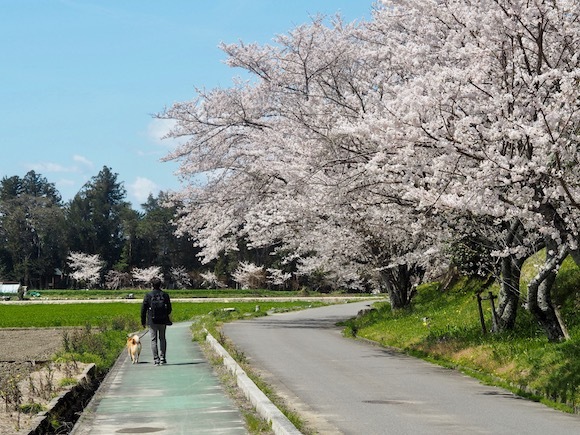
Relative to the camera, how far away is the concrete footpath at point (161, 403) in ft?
28.6

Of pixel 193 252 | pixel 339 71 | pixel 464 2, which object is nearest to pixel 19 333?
pixel 339 71

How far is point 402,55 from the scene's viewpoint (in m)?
15.3

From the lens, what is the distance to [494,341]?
15.8 metres

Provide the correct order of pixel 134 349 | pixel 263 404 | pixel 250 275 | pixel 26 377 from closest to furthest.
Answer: pixel 263 404 → pixel 26 377 → pixel 134 349 → pixel 250 275

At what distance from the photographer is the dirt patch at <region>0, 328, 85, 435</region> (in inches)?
363

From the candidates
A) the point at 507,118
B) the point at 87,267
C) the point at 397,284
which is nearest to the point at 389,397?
the point at 507,118

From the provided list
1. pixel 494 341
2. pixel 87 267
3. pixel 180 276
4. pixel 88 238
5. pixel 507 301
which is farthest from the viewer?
pixel 88 238

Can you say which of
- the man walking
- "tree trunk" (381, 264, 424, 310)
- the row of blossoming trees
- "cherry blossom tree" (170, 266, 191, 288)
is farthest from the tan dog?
"cherry blossom tree" (170, 266, 191, 288)

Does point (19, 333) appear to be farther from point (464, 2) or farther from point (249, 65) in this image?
point (464, 2)

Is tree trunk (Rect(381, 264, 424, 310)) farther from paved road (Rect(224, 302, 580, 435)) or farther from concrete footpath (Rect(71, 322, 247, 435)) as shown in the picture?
concrete footpath (Rect(71, 322, 247, 435))

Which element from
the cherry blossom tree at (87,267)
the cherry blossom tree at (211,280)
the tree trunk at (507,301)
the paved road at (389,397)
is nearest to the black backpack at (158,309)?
the paved road at (389,397)

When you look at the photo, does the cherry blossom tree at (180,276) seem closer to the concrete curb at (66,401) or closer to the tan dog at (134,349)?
the tan dog at (134,349)

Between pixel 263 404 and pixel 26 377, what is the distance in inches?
216

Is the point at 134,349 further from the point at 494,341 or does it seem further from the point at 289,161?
the point at 289,161
